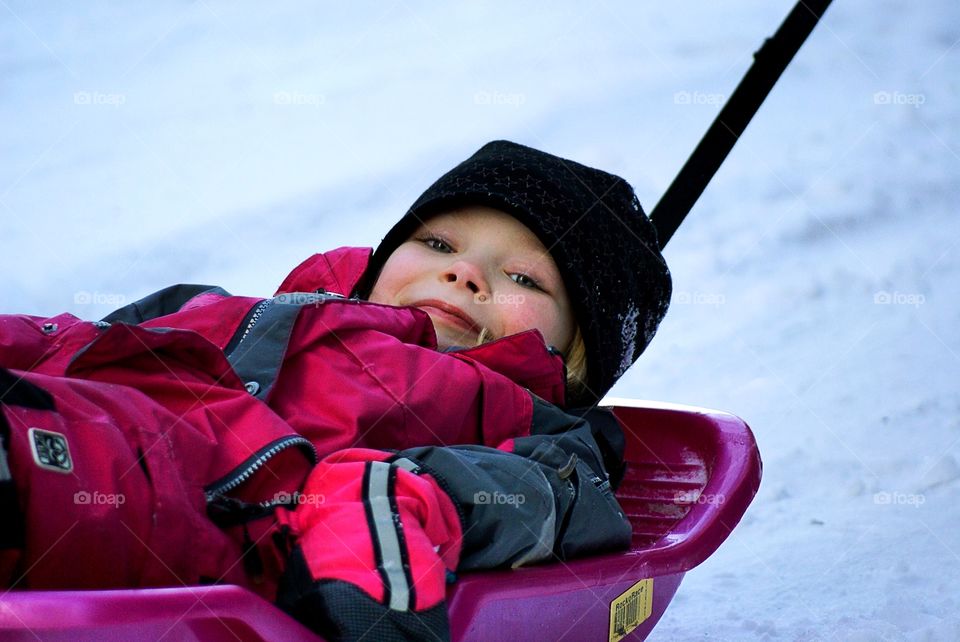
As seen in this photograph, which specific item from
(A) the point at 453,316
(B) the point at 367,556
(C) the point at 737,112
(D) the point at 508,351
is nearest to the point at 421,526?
(B) the point at 367,556

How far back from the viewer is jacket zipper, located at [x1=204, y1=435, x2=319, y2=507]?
109 centimetres

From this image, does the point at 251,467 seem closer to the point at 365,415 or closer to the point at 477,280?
the point at 365,415

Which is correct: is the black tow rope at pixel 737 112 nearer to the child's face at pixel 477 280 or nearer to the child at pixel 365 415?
the child at pixel 365 415

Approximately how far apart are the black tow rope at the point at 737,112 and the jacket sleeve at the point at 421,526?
81cm

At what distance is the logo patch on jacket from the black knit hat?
96cm

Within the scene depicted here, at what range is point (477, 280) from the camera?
5.53ft

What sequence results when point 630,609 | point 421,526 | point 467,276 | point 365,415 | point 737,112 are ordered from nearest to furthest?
point 421,526
point 365,415
point 630,609
point 467,276
point 737,112

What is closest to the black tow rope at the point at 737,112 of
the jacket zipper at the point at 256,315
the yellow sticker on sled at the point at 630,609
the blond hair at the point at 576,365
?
the blond hair at the point at 576,365

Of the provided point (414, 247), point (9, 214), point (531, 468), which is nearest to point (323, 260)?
point (414, 247)

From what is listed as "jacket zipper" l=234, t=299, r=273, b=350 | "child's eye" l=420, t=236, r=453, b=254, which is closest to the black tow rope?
"child's eye" l=420, t=236, r=453, b=254

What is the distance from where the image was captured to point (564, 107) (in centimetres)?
393

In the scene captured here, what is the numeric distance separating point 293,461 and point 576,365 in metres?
0.78

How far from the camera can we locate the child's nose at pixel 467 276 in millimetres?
1686

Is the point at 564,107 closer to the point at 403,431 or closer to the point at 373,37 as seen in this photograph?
the point at 373,37
